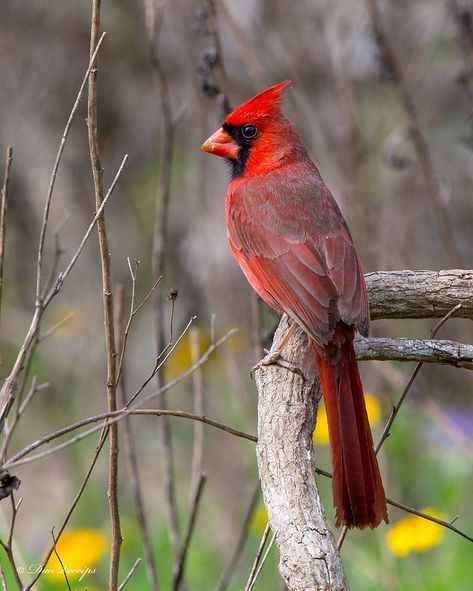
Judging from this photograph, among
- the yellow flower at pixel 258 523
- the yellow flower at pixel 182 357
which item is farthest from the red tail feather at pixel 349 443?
the yellow flower at pixel 182 357

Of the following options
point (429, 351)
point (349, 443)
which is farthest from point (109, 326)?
point (429, 351)

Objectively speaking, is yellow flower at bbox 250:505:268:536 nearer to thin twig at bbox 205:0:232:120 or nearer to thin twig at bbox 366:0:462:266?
thin twig at bbox 366:0:462:266

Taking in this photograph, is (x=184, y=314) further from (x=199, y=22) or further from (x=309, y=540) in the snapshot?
(x=309, y=540)

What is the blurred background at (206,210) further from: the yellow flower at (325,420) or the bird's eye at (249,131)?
the bird's eye at (249,131)

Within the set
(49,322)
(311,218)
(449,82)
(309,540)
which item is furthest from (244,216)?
(449,82)

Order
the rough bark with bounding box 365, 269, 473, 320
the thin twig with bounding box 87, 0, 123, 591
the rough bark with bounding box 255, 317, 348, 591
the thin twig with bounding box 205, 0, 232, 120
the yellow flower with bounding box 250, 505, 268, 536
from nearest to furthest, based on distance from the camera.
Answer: the rough bark with bounding box 255, 317, 348, 591 < the thin twig with bounding box 87, 0, 123, 591 < the rough bark with bounding box 365, 269, 473, 320 < the thin twig with bounding box 205, 0, 232, 120 < the yellow flower with bounding box 250, 505, 268, 536

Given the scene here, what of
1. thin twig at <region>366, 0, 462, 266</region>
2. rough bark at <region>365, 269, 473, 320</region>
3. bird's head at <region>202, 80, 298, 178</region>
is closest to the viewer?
rough bark at <region>365, 269, 473, 320</region>

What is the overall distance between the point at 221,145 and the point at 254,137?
0.39 ft

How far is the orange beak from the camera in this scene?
3.36m

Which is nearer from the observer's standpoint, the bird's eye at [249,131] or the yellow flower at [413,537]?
the yellow flower at [413,537]

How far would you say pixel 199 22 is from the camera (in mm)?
3402

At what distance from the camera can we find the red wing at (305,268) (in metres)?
2.53

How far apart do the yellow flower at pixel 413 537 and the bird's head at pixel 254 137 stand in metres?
1.30

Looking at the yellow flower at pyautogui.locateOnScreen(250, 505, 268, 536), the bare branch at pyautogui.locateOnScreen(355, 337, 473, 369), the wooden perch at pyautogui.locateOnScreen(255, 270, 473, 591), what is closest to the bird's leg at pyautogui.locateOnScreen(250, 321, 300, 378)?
the wooden perch at pyautogui.locateOnScreen(255, 270, 473, 591)
